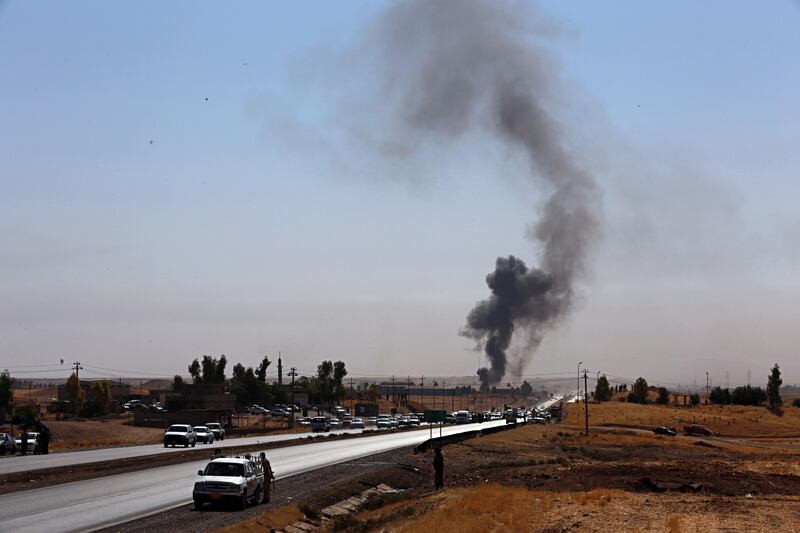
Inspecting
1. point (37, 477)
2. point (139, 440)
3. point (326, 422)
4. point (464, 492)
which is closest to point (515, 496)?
point (464, 492)

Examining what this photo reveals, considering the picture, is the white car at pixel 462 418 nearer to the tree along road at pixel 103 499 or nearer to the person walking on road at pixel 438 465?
the tree along road at pixel 103 499

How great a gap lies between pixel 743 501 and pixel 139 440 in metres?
67.5

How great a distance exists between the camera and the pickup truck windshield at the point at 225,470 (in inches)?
1304

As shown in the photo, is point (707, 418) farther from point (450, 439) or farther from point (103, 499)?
point (103, 499)

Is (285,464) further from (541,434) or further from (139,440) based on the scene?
(541,434)

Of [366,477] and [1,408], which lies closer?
[366,477]

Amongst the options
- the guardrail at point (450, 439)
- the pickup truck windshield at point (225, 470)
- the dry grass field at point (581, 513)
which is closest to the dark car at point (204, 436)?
the guardrail at point (450, 439)

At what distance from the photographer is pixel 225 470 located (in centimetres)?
3322

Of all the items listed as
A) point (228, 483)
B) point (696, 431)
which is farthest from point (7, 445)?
point (696, 431)

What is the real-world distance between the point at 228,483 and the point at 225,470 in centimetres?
119

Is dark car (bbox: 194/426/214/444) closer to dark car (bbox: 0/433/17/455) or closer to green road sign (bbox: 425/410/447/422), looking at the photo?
dark car (bbox: 0/433/17/455)

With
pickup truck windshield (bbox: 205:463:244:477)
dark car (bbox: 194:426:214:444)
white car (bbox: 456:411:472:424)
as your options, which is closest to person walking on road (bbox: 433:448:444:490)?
pickup truck windshield (bbox: 205:463:244:477)

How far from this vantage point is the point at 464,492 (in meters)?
38.7

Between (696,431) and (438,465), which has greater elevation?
(438,465)
